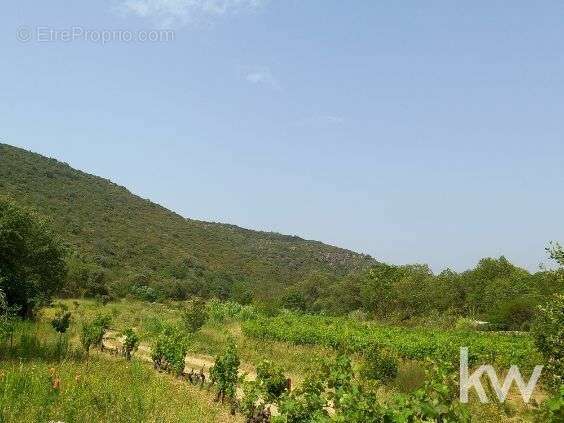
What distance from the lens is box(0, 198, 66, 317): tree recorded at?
18.4 meters

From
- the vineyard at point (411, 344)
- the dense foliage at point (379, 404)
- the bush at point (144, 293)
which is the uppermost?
the dense foliage at point (379, 404)

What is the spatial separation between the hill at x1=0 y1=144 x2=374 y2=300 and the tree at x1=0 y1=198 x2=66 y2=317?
23095 mm

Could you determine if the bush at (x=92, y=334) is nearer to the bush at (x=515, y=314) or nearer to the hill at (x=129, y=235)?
the hill at (x=129, y=235)

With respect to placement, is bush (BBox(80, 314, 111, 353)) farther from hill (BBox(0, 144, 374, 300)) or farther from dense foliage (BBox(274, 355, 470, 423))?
hill (BBox(0, 144, 374, 300))

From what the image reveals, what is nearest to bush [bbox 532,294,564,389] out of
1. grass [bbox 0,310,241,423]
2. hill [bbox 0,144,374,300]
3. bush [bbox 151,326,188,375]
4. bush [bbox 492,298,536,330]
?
Answer: grass [bbox 0,310,241,423]

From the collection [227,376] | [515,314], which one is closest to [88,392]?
[227,376]

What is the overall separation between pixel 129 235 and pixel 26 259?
152 ft

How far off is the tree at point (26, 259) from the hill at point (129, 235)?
75.8ft

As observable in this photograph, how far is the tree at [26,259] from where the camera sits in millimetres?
18391

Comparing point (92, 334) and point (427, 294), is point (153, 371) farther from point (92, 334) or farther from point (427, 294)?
point (427, 294)

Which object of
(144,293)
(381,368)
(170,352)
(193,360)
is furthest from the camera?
(144,293)

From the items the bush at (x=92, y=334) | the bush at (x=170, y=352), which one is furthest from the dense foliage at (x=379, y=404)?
the bush at (x=92, y=334)

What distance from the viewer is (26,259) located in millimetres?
21422

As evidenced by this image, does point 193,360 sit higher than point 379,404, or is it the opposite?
point 379,404
